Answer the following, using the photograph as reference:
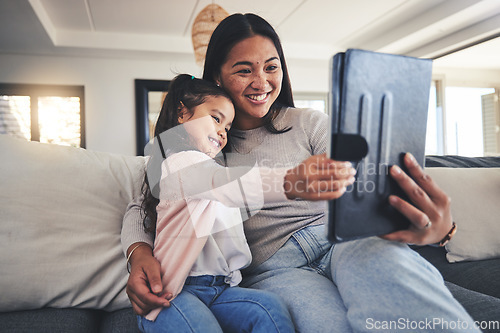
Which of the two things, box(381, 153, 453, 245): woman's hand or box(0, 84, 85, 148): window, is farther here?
box(0, 84, 85, 148): window

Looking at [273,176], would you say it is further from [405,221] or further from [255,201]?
[405,221]

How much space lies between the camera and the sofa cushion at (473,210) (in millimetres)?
1403

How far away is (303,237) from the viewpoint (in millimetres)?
1001

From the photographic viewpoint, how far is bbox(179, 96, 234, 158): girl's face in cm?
100

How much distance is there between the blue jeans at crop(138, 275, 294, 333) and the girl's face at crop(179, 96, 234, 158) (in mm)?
336

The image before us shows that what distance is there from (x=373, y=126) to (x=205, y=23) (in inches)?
104

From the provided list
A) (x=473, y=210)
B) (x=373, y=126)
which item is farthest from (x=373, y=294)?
(x=473, y=210)

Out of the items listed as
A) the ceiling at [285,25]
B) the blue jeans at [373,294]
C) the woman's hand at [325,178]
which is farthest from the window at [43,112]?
the woman's hand at [325,178]

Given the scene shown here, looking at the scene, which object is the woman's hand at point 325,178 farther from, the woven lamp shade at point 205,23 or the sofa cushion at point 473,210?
the woven lamp shade at point 205,23

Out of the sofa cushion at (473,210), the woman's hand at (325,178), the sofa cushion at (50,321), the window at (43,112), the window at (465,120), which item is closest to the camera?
the woman's hand at (325,178)

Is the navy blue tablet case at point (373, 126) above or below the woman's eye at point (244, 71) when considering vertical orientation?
below

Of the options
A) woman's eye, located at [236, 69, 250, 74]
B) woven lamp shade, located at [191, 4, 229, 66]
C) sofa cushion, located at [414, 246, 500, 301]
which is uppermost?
woven lamp shade, located at [191, 4, 229, 66]

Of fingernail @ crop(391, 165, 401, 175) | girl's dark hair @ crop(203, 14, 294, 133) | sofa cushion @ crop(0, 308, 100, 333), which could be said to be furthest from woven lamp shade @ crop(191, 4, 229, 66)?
fingernail @ crop(391, 165, 401, 175)

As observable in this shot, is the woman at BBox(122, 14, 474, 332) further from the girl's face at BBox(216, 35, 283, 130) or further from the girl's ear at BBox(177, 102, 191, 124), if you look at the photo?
the girl's ear at BBox(177, 102, 191, 124)
